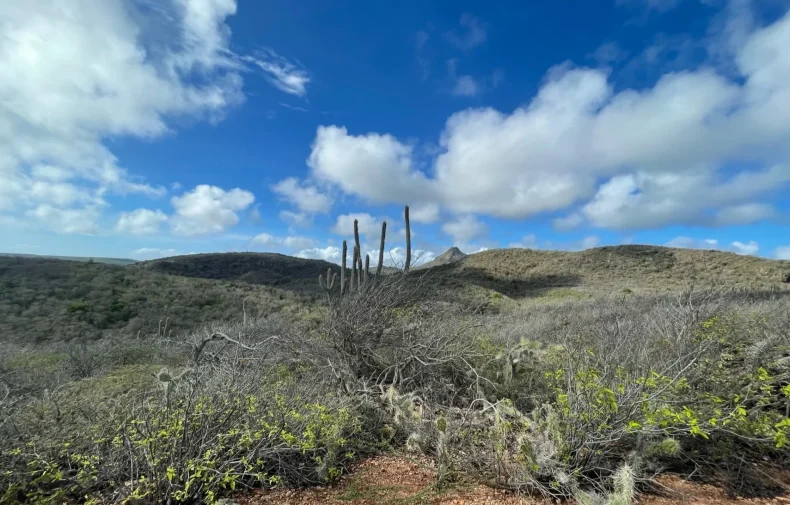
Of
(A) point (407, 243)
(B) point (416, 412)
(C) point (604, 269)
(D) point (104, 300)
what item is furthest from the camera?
(C) point (604, 269)

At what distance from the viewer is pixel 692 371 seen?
420 cm

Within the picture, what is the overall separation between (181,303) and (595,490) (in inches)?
699

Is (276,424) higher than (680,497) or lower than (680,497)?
higher

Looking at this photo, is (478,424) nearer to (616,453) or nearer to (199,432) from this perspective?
(616,453)

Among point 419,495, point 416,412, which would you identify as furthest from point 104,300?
point 419,495

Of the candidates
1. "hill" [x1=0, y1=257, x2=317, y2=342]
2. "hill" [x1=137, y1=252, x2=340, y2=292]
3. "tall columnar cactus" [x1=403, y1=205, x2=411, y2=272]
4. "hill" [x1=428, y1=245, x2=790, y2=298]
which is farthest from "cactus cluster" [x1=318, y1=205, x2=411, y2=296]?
"hill" [x1=137, y1=252, x2=340, y2=292]

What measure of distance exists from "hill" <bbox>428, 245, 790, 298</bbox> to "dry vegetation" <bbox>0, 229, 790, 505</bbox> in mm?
18584

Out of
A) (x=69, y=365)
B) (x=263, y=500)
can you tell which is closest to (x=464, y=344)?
(x=263, y=500)

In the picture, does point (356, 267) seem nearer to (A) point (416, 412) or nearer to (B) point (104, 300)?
(A) point (416, 412)

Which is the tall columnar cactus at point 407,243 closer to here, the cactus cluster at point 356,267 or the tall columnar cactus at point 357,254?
the cactus cluster at point 356,267

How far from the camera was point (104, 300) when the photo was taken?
15719 millimetres

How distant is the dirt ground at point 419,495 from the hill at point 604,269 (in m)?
20.8

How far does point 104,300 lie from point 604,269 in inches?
1247

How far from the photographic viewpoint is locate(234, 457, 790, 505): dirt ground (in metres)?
3.40
